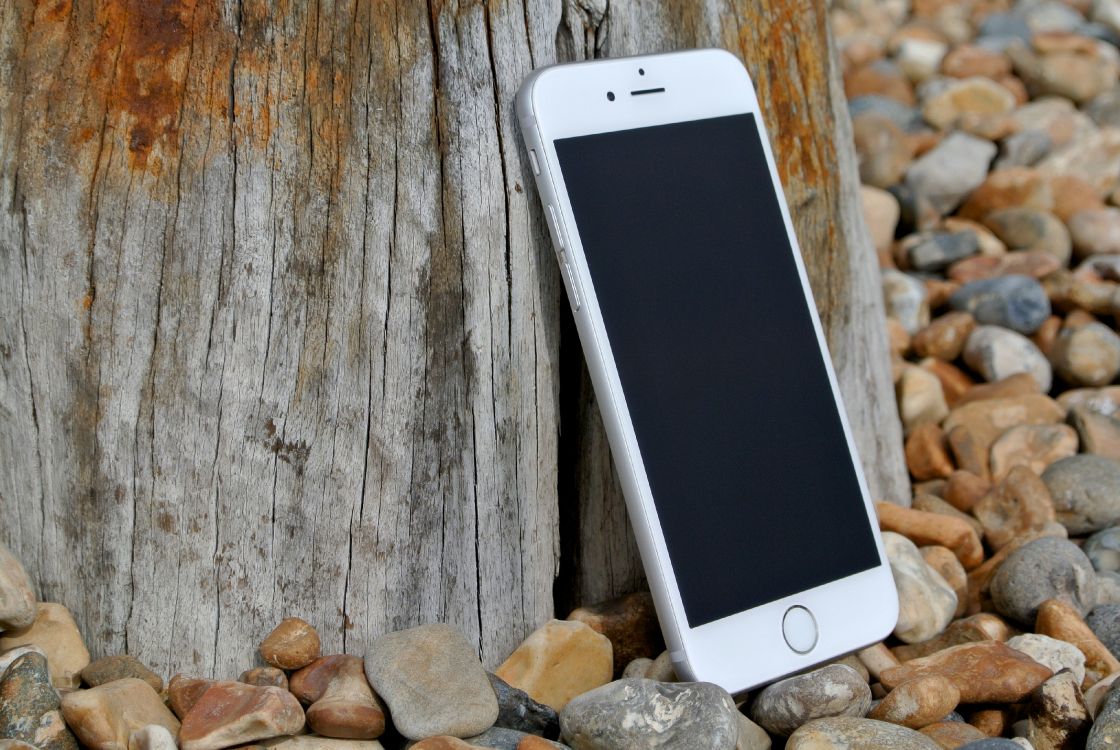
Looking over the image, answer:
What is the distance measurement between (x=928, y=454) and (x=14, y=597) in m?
2.39

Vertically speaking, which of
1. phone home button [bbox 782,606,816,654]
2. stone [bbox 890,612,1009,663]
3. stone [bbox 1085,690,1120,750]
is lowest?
stone [bbox 1085,690,1120,750]

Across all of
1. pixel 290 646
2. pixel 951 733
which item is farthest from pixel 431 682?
pixel 951 733

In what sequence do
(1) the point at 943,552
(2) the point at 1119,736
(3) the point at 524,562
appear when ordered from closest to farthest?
(2) the point at 1119,736
(3) the point at 524,562
(1) the point at 943,552

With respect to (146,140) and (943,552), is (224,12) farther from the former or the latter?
(943,552)

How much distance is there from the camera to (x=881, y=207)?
4988 mm

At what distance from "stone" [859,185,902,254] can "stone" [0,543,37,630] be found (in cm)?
350

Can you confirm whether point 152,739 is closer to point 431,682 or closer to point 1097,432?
point 431,682

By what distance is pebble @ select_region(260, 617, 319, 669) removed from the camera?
235 centimetres

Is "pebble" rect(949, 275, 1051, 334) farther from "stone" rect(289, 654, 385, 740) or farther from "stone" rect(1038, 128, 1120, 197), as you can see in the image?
"stone" rect(289, 654, 385, 740)

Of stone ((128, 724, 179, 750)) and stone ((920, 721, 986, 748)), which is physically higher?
stone ((128, 724, 179, 750))

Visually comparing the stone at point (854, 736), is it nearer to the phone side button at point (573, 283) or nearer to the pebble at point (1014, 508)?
the phone side button at point (573, 283)

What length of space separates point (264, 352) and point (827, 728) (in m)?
1.18

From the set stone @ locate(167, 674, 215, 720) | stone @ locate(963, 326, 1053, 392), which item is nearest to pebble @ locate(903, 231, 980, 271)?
stone @ locate(963, 326, 1053, 392)

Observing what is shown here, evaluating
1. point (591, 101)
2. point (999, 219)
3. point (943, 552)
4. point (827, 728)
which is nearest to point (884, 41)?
point (999, 219)
